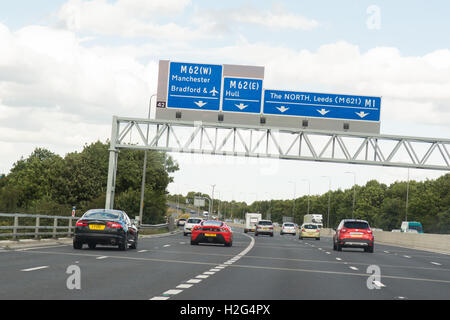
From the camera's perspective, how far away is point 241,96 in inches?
1690

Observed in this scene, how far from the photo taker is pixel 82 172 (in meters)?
96.6

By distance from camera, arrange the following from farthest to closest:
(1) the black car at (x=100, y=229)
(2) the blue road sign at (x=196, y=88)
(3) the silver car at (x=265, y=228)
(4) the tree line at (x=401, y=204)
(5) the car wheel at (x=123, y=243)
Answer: (4) the tree line at (x=401, y=204)
(3) the silver car at (x=265, y=228)
(2) the blue road sign at (x=196, y=88)
(5) the car wheel at (x=123, y=243)
(1) the black car at (x=100, y=229)

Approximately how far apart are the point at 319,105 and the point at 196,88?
6583 mm

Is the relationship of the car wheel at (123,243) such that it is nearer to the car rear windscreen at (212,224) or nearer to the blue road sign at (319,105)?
the car rear windscreen at (212,224)

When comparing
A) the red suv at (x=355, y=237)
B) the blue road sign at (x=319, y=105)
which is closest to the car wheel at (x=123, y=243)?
the red suv at (x=355, y=237)

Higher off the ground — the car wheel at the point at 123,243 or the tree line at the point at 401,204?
the tree line at the point at 401,204

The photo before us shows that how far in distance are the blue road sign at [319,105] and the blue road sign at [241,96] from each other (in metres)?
0.50

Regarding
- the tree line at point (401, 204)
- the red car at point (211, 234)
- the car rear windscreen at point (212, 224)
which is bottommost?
the red car at point (211, 234)

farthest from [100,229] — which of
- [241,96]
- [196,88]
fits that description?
[241,96]

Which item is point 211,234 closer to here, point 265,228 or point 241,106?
point 241,106

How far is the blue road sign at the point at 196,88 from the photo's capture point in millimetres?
42438
